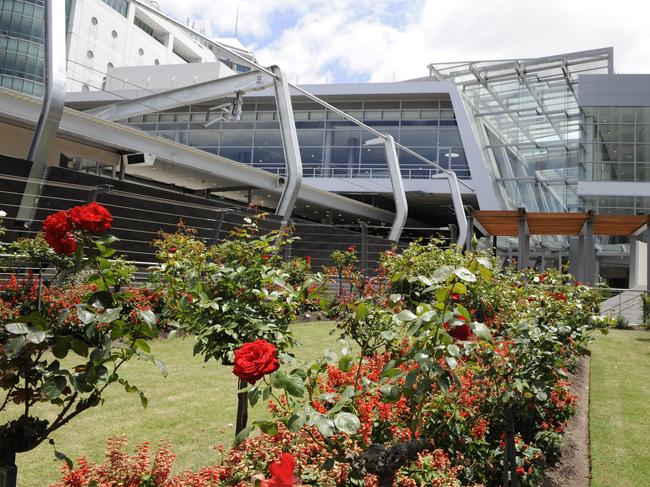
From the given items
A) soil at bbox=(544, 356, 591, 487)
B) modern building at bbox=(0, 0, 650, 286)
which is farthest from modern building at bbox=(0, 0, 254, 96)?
soil at bbox=(544, 356, 591, 487)

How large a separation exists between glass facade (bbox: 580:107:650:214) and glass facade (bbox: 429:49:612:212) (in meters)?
0.68

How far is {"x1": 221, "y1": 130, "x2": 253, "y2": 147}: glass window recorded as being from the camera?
4147 centimetres

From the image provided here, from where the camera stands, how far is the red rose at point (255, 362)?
6.56 ft

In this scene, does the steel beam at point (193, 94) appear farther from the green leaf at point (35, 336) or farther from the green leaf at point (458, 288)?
the green leaf at point (35, 336)

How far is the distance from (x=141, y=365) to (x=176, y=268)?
124 inches

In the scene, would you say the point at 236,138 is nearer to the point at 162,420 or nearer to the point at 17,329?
the point at 162,420

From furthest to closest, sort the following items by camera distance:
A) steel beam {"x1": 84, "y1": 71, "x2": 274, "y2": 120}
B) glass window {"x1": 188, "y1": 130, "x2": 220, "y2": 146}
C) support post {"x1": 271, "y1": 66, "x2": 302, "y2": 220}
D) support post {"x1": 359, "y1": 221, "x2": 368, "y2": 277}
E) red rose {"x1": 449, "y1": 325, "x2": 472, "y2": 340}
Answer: glass window {"x1": 188, "y1": 130, "x2": 220, "y2": 146}, steel beam {"x1": 84, "y1": 71, "x2": 274, "y2": 120}, support post {"x1": 359, "y1": 221, "x2": 368, "y2": 277}, support post {"x1": 271, "y1": 66, "x2": 302, "y2": 220}, red rose {"x1": 449, "y1": 325, "x2": 472, "y2": 340}

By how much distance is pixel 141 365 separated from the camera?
275 inches

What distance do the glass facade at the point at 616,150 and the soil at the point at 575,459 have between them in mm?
27824

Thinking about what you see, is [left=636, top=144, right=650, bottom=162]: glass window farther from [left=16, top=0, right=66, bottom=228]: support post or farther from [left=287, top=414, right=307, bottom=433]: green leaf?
[left=287, top=414, right=307, bottom=433]: green leaf

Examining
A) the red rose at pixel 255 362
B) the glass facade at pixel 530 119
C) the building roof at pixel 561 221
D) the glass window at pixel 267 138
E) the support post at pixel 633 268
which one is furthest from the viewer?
the glass window at pixel 267 138

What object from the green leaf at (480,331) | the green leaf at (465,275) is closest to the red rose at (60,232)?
the green leaf at (465,275)

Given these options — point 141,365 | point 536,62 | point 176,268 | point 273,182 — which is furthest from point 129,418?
point 536,62

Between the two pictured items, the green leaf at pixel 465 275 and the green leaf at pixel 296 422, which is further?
the green leaf at pixel 465 275
